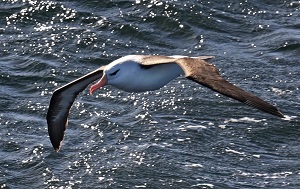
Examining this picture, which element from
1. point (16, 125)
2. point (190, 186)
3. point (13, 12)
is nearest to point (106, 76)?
point (190, 186)

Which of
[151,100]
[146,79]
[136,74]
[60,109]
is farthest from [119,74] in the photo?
[151,100]

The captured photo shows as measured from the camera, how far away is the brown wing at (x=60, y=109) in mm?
13336

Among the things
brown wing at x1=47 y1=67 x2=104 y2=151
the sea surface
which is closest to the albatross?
brown wing at x1=47 y1=67 x2=104 y2=151

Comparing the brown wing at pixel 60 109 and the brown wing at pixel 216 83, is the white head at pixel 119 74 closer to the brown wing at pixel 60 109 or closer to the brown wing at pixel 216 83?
the brown wing at pixel 216 83

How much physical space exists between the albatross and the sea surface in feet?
2.64

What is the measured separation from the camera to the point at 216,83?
34.2 ft

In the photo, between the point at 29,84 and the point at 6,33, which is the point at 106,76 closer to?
the point at 29,84

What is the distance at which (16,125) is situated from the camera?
15.1 metres

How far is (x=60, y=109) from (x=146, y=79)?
6.69ft

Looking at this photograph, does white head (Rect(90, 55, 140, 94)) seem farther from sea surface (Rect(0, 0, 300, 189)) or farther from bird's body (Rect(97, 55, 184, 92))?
sea surface (Rect(0, 0, 300, 189))

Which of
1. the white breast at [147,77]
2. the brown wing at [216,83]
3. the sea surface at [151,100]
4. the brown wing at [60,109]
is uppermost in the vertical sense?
the brown wing at [216,83]

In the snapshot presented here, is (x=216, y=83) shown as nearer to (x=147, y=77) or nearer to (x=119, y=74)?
(x=147, y=77)

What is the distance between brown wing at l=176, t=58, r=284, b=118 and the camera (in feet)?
32.9

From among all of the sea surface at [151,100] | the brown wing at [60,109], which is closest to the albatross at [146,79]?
the brown wing at [60,109]
